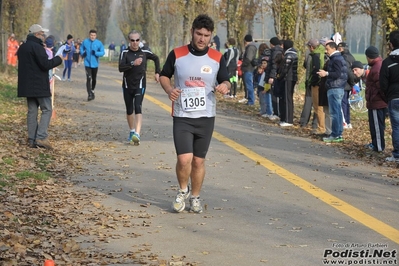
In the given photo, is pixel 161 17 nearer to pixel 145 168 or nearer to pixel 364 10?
pixel 364 10

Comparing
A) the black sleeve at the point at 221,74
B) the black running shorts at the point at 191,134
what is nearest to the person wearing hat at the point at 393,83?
the black sleeve at the point at 221,74

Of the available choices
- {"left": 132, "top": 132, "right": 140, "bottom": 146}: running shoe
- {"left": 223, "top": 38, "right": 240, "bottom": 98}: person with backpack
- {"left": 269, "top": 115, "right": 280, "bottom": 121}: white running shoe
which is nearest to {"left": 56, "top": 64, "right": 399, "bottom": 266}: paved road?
{"left": 132, "top": 132, "right": 140, "bottom": 146}: running shoe

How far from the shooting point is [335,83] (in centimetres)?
1634

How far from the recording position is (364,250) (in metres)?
7.40

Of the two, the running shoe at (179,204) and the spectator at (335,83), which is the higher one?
the spectator at (335,83)

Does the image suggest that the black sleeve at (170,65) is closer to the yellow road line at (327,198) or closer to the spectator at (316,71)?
the yellow road line at (327,198)

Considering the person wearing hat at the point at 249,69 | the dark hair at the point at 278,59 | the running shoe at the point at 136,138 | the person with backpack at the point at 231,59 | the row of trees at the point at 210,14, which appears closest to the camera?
the running shoe at the point at 136,138

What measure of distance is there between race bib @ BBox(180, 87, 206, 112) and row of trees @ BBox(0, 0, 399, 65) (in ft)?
38.1

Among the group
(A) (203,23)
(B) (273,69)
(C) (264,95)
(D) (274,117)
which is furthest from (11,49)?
(A) (203,23)

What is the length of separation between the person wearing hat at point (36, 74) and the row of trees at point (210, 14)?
9.24 m

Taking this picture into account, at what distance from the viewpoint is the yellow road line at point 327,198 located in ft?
27.4

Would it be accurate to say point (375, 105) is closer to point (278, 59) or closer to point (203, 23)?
point (278, 59)

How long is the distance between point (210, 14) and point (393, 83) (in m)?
34.4

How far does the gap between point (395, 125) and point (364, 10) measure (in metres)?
33.1
